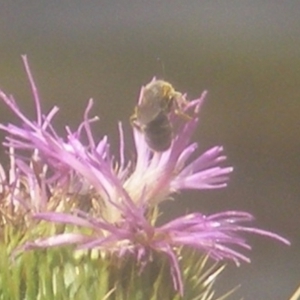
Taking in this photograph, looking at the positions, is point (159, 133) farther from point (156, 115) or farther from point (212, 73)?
point (212, 73)

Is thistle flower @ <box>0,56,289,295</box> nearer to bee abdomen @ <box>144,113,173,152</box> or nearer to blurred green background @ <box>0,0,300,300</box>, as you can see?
bee abdomen @ <box>144,113,173,152</box>

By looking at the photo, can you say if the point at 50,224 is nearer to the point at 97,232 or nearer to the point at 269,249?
the point at 97,232

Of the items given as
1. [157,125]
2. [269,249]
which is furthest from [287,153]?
[157,125]

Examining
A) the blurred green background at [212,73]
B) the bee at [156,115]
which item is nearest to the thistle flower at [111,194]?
the bee at [156,115]

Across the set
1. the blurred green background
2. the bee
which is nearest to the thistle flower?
the bee

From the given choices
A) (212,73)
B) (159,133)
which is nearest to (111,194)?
(159,133)

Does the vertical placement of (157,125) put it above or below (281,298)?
above

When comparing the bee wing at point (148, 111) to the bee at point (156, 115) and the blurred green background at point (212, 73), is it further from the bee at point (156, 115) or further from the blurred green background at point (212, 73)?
the blurred green background at point (212, 73)
